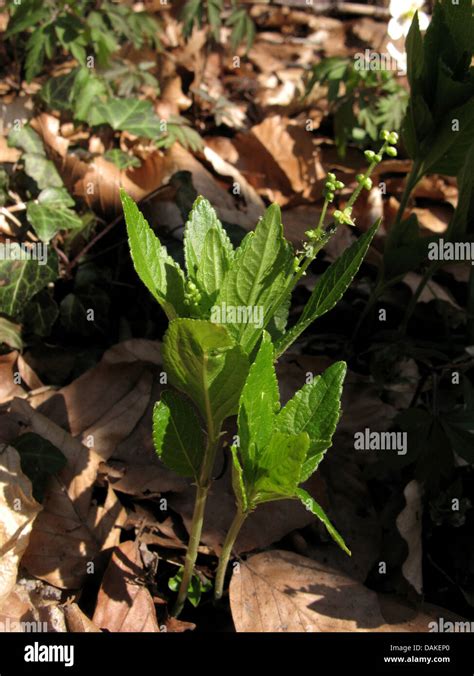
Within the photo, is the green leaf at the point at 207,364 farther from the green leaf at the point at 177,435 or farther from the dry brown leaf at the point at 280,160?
the dry brown leaf at the point at 280,160

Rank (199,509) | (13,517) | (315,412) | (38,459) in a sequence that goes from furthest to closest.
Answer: (38,459) < (13,517) < (199,509) < (315,412)

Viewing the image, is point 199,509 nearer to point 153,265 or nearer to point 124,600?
point 124,600

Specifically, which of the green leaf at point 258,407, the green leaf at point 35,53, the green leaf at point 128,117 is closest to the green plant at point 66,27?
the green leaf at point 35,53

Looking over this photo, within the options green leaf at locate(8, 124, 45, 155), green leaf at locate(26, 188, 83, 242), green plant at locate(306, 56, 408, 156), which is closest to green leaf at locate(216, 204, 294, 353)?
green leaf at locate(26, 188, 83, 242)

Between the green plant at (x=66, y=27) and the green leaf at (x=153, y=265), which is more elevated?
the green plant at (x=66, y=27)

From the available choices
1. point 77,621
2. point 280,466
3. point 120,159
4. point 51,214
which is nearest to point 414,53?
point 120,159

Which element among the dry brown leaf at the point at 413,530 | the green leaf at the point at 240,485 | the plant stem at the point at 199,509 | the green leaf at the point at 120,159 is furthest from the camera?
the green leaf at the point at 120,159
